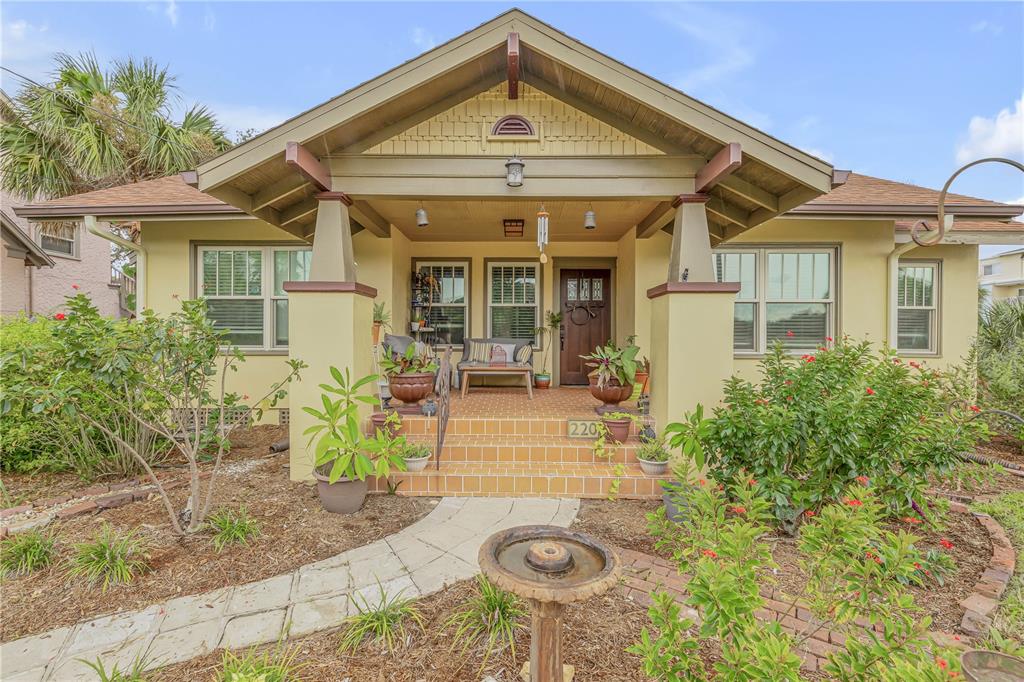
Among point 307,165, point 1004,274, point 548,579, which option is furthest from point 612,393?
point 1004,274

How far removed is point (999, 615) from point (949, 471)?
0.94m

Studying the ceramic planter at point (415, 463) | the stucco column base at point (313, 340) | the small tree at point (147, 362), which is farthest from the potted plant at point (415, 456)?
the small tree at point (147, 362)

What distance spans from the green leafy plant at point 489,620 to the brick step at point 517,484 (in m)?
1.60

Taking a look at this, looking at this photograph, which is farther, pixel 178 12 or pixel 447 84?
pixel 178 12

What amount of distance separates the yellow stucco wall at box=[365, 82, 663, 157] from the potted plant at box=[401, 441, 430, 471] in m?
2.84

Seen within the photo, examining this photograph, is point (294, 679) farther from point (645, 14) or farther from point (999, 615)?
point (645, 14)

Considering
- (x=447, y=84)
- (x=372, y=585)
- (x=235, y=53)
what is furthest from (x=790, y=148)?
(x=235, y=53)

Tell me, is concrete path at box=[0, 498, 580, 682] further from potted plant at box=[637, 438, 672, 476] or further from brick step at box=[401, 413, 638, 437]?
potted plant at box=[637, 438, 672, 476]

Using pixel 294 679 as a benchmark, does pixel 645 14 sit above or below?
above

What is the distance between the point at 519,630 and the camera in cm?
217

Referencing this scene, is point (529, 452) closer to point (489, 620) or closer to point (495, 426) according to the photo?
point (495, 426)

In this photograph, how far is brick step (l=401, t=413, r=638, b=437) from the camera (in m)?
4.70

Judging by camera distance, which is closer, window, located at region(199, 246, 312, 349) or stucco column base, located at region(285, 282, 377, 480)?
stucco column base, located at region(285, 282, 377, 480)

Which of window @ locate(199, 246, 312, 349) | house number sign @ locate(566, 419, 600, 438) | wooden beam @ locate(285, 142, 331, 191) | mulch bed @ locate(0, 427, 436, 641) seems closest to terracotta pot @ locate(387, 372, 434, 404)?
mulch bed @ locate(0, 427, 436, 641)
